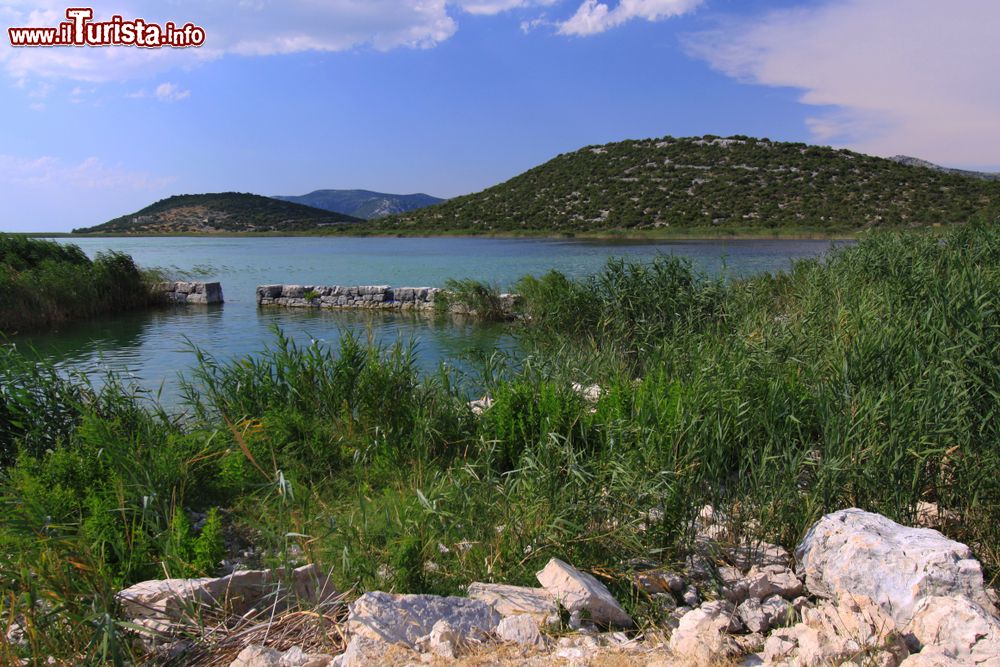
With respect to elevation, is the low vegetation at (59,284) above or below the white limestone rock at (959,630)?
above

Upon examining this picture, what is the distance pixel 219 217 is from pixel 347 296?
213 ft

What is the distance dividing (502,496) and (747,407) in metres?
1.70

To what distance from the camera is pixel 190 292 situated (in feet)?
54.0

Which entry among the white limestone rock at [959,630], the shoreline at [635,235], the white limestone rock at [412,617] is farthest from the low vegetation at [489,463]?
the shoreline at [635,235]

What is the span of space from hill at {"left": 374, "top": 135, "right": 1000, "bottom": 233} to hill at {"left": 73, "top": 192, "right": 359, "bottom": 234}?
16285 millimetres

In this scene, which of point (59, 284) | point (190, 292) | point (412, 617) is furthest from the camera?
point (190, 292)

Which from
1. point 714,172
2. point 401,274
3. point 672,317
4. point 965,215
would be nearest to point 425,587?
point 672,317

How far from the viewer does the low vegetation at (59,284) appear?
1266 centimetres

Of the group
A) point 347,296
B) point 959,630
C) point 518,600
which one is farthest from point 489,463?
point 347,296

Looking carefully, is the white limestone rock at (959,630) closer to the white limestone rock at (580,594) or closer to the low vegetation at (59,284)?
the white limestone rock at (580,594)

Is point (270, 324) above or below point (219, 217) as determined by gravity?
below

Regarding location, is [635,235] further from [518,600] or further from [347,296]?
[518,600]

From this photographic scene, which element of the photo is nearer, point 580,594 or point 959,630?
point 959,630

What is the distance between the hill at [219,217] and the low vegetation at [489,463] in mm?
65794
